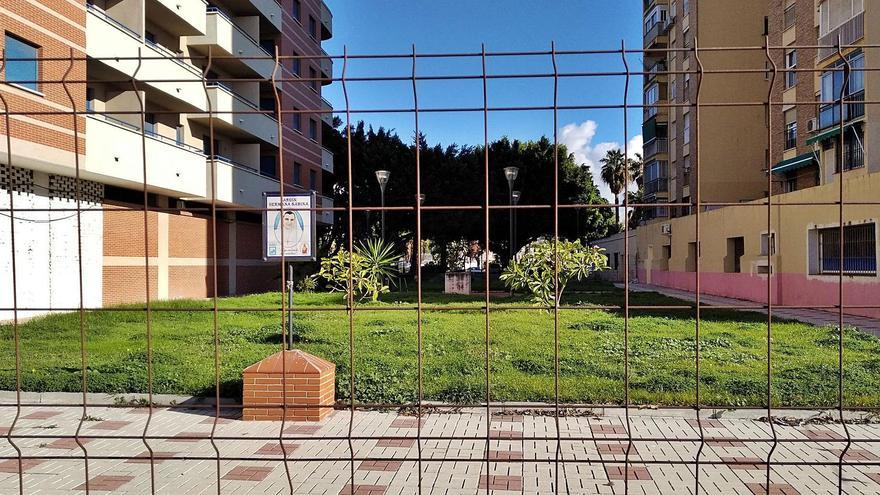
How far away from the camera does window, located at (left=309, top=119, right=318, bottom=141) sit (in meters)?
32.2

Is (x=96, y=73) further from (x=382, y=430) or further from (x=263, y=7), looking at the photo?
(x=382, y=430)

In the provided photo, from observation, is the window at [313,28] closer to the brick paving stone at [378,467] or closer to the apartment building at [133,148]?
the apartment building at [133,148]

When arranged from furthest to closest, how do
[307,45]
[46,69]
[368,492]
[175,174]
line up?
[307,45] < [175,174] < [46,69] < [368,492]

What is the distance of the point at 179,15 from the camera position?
19953mm

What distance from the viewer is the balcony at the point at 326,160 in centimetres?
3275

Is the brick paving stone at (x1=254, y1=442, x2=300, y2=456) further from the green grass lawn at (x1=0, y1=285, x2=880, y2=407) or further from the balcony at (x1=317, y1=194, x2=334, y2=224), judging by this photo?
the balcony at (x1=317, y1=194, x2=334, y2=224)

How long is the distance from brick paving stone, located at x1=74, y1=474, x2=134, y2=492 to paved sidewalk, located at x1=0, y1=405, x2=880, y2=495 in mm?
14

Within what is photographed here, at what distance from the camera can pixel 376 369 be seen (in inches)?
325

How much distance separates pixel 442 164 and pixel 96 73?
2248 cm

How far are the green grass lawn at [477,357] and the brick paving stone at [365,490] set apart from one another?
137cm

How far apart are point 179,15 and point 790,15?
22729 millimetres

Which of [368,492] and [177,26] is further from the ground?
[177,26]

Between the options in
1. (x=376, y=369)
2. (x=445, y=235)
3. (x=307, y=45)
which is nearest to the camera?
(x=376, y=369)

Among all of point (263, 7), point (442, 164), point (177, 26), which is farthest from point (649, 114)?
point (177, 26)
